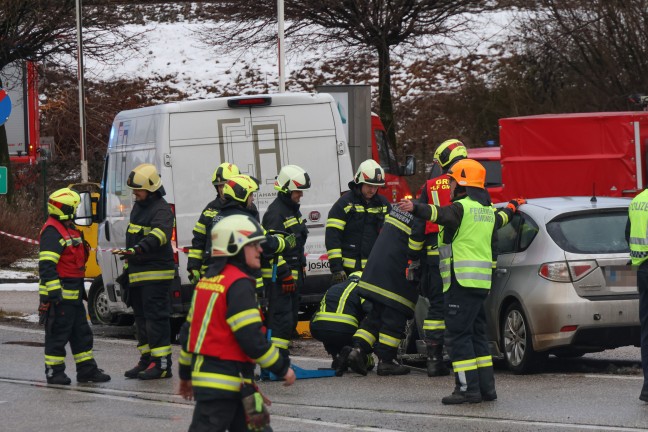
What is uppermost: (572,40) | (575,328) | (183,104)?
(572,40)

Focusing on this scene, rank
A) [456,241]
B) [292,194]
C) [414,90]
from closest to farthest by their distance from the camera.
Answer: [456,241] → [292,194] → [414,90]

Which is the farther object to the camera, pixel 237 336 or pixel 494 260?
pixel 494 260

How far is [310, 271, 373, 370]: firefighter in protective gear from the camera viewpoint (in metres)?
11.9

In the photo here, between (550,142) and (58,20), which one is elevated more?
(58,20)

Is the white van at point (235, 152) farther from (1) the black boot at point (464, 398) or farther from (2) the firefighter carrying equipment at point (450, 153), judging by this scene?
(1) the black boot at point (464, 398)

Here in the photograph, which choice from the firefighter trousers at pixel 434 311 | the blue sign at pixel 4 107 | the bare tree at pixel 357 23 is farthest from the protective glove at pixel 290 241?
the bare tree at pixel 357 23

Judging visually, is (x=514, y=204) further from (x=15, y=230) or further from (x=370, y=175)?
(x=15, y=230)

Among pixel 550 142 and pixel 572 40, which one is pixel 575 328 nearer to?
pixel 550 142

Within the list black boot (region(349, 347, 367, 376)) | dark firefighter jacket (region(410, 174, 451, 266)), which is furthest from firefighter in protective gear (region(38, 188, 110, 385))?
dark firefighter jacket (region(410, 174, 451, 266))

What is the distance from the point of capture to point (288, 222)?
1180 centimetres

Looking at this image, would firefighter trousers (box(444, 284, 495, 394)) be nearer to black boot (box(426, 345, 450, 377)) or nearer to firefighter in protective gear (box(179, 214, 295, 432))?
black boot (box(426, 345, 450, 377))

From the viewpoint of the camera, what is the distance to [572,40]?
31.3 metres

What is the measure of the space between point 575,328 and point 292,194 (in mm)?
2748

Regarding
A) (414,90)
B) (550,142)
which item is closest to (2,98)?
(550,142)
